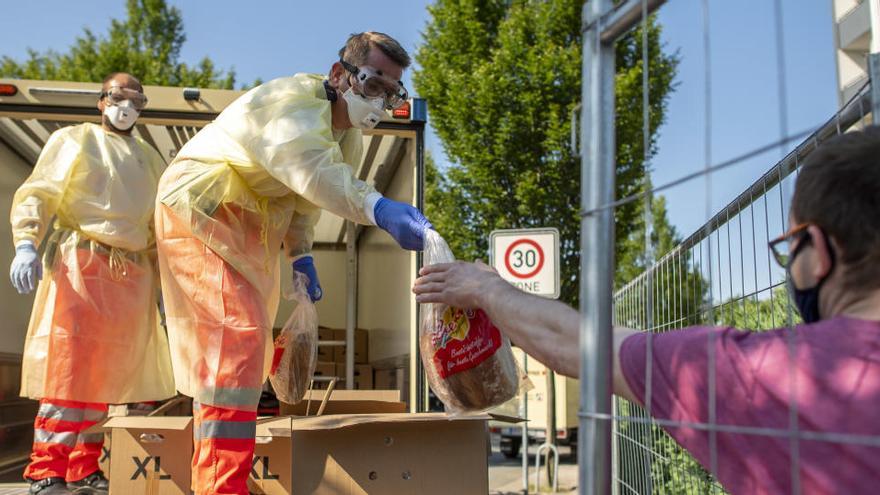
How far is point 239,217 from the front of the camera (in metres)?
3.05

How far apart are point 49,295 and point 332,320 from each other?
509 cm

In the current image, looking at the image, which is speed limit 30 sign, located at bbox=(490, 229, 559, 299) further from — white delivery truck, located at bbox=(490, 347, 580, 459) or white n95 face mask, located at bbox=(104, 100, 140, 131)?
white delivery truck, located at bbox=(490, 347, 580, 459)

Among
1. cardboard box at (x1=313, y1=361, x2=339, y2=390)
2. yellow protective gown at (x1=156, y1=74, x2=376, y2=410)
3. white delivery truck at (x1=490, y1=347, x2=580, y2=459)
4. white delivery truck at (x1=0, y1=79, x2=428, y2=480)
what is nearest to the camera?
yellow protective gown at (x1=156, y1=74, x2=376, y2=410)

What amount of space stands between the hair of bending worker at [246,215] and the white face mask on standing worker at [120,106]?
1055mm

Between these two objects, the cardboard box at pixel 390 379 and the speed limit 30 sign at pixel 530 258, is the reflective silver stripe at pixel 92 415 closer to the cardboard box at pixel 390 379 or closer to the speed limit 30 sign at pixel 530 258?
the cardboard box at pixel 390 379

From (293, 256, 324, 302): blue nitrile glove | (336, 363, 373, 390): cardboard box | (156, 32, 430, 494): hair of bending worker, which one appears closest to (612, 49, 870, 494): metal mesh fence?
(156, 32, 430, 494): hair of bending worker

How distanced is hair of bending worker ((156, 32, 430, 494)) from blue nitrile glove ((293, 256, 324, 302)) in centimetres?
39

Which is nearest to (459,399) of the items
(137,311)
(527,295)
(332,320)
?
(527,295)

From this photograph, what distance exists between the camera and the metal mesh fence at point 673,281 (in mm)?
1318

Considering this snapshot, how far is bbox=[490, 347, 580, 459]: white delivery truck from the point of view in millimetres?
11344

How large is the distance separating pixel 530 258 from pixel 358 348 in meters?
1.75

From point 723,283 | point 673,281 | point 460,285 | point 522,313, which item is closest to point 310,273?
point 673,281

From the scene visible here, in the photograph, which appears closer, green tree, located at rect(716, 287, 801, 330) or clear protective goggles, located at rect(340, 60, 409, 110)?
green tree, located at rect(716, 287, 801, 330)

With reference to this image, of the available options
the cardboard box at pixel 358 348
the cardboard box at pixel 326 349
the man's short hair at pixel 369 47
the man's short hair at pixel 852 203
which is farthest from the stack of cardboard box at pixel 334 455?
the cardboard box at pixel 358 348
